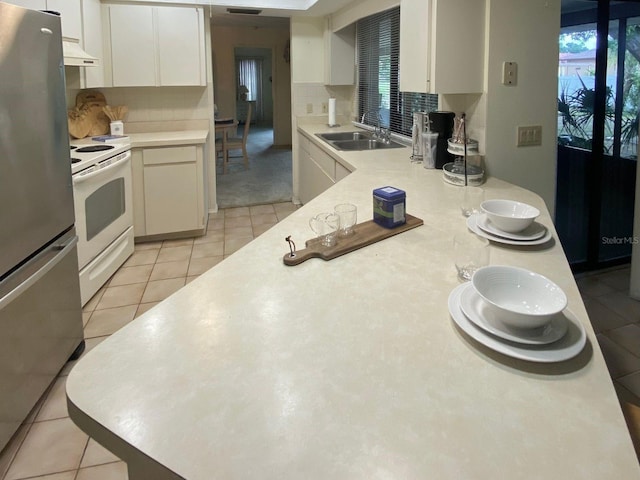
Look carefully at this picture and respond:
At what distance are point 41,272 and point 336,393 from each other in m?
1.63

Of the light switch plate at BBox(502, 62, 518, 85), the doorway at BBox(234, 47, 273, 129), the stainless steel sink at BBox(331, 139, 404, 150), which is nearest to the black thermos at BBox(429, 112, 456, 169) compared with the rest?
the light switch plate at BBox(502, 62, 518, 85)

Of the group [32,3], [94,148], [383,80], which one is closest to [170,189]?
[94,148]

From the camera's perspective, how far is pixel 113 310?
9.53 feet

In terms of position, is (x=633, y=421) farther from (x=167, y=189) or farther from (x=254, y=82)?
(x=254, y=82)

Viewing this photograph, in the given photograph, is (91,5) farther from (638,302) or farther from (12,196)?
(638,302)

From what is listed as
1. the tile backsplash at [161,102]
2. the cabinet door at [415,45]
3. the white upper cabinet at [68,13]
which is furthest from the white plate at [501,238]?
the tile backsplash at [161,102]

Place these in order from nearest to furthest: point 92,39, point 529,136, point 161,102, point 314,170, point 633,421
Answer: point 633,421
point 529,136
point 92,39
point 314,170
point 161,102

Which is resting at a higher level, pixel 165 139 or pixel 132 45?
pixel 132 45

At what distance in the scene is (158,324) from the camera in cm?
103

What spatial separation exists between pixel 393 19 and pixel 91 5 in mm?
2448

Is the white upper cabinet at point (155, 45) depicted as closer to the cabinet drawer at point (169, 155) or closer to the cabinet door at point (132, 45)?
the cabinet door at point (132, 45)

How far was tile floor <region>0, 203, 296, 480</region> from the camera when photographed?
1710mm

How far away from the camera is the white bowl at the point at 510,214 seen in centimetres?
149

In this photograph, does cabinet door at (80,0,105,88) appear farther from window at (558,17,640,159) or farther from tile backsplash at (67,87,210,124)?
window at (558,17,640,159)
